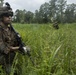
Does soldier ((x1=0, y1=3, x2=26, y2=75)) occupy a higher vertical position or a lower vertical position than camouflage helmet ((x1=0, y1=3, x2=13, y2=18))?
lower

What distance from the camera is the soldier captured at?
407cm

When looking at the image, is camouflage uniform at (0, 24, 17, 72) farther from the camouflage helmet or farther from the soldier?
the camouflage helmet

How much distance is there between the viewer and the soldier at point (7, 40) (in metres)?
4.07

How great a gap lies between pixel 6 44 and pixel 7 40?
Answer: 4.9 inches

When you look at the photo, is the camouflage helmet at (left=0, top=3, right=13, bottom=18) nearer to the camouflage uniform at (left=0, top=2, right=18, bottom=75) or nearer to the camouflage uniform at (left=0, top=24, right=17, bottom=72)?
the camouflage uniform at (left=0, top=2, right=18, bottom=75)

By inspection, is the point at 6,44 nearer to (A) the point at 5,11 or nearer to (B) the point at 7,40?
(B) the point at 7,40

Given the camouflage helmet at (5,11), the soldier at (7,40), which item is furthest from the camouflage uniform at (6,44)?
the camouflage helmet at (5,11)

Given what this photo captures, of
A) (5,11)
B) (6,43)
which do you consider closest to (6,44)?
(6,43)

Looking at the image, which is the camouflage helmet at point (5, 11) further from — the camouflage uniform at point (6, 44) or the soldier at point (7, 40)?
the camouflage uniform at point (6, 44)

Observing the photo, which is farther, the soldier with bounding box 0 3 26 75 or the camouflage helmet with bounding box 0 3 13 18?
the camouflage helmet with bounding box 0 3 13 18

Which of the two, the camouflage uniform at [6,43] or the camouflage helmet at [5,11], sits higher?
the camouflage helmet at [5,11]

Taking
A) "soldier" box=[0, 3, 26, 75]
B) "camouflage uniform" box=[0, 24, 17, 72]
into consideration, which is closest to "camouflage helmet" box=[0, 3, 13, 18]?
"soldier" box=[0, 3, 26, 75]

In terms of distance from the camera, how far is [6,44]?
13.7 ft

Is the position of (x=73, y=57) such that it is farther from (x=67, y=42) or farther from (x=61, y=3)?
(x=61, y=3)
